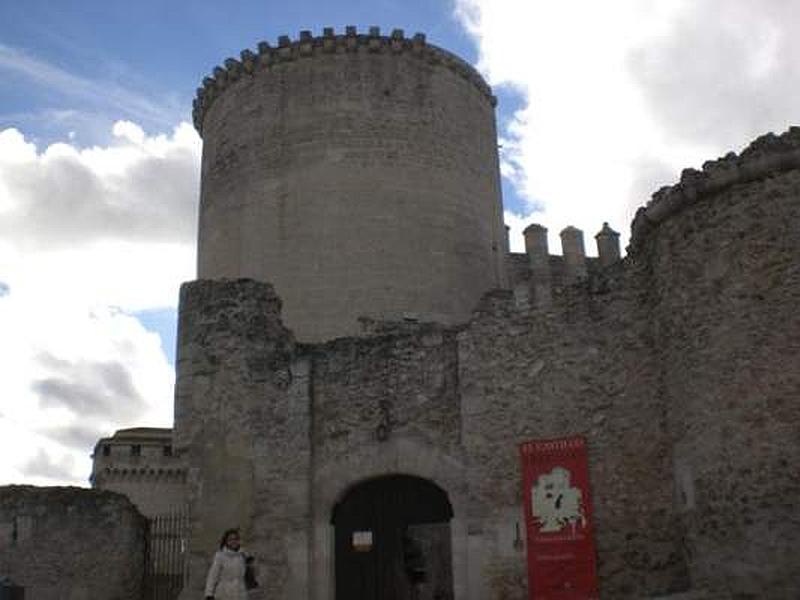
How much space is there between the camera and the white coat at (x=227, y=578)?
8359mm

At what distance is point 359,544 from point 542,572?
232cm

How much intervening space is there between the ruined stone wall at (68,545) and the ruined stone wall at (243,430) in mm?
2334

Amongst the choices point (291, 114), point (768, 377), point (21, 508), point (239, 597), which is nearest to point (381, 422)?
point (239, 597)

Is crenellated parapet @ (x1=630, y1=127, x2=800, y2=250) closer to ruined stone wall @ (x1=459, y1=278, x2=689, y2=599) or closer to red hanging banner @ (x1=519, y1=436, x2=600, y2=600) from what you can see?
ruined stone wall @ (x1=459, y1=278, x2=689, y2=599)

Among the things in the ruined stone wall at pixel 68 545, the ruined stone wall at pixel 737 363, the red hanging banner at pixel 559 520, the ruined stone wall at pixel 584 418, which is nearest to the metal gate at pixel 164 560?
the ruined stone wall at pixel 68 545

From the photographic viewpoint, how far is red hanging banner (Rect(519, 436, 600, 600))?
10.5 meters

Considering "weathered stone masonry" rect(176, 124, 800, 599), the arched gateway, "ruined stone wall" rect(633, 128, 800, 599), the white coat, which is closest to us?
the white coat

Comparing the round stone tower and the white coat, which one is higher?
the round stone tower

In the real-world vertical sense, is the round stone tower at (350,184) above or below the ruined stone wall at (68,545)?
above

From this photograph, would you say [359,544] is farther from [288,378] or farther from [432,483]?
[288,378]

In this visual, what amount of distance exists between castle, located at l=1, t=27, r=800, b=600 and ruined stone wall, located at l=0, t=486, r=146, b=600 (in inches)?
91.6

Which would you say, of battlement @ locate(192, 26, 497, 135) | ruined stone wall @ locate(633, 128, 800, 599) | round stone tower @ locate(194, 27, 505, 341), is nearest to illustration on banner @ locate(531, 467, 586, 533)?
ruined stone wall @ locate(633, 128, 800, 599)

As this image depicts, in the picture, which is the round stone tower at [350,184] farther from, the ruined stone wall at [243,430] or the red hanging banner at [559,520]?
the red hanging banner at [559,520]

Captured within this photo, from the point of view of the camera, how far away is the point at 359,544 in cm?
1191
